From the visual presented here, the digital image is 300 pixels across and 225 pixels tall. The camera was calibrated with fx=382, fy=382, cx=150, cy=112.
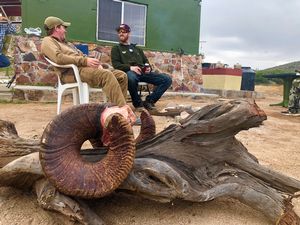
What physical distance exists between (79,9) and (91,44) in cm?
82

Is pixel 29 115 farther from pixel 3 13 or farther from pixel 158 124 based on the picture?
pixel 3 13

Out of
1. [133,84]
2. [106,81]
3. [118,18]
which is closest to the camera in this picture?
[106,81]

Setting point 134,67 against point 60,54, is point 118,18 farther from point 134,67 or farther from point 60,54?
point 60,54

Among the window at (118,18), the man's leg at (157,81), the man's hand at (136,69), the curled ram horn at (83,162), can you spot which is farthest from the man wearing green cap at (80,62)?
the window at (118,18)

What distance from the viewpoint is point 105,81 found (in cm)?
418

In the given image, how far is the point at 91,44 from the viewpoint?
8711mm

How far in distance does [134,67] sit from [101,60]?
11.0ft

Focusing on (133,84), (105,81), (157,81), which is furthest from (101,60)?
(105,81)

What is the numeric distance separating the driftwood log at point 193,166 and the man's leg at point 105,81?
1.64 m

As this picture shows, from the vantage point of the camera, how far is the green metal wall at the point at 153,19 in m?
8.02

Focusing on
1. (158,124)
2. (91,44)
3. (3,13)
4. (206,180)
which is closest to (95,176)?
(206,180)

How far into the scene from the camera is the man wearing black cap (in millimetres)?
5520

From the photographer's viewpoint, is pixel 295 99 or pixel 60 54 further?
pixel 295 99

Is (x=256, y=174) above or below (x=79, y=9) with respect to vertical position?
below
